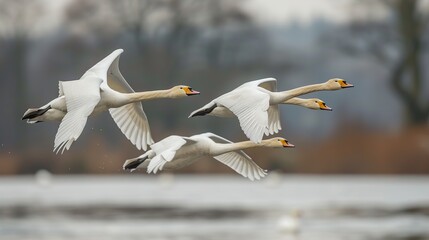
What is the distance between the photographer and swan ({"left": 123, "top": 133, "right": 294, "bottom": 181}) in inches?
325

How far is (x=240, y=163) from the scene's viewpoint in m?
9.22

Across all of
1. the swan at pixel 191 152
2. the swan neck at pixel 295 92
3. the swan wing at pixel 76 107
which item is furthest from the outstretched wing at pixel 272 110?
the swan wing at pixel 76 107

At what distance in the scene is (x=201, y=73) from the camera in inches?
1523

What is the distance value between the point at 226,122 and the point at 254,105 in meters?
28.1

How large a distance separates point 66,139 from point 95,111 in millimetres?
911

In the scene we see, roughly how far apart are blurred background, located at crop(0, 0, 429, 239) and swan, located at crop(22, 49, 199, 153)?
Answer: 61.0 feet

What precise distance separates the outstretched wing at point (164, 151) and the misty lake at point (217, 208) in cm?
1696

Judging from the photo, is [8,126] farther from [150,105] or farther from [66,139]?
[66,139]

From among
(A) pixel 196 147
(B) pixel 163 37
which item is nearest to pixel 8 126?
(B) pixel 163 37

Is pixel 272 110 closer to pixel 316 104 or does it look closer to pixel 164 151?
pixel 316 104

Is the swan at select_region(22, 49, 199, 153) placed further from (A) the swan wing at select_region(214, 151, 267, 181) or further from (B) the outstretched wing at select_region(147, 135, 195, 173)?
(A) the swan wing at select_region(214, 151, 267, 181)

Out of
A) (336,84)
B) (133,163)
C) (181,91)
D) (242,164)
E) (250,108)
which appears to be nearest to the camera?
(250,108)

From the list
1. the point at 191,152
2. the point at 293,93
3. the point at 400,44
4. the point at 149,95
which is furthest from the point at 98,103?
the point at 400,44

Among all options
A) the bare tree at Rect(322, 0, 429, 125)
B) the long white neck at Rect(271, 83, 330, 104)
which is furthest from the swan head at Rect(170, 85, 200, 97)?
the bare tree at Rect(322, 0, 429, 125)
